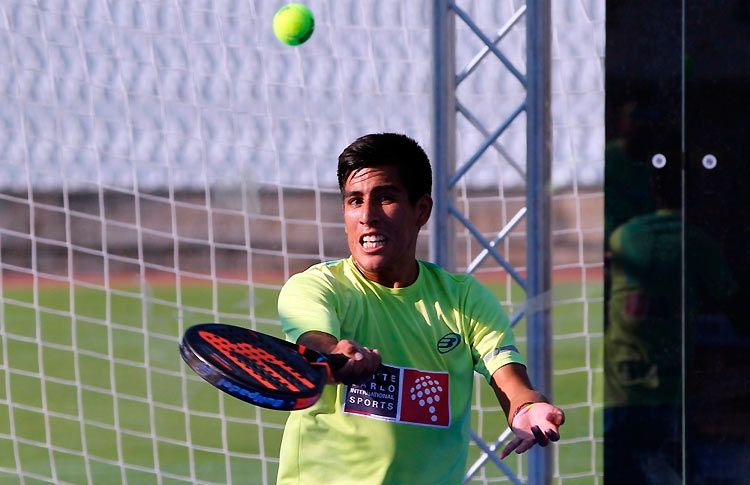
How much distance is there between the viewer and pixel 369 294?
7.86 ft

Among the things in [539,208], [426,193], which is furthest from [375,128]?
[426,193]

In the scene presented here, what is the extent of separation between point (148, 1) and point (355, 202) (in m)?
2.51

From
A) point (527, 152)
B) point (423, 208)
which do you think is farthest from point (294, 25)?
point (423, 208)

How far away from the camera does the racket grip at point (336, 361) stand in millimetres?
2088

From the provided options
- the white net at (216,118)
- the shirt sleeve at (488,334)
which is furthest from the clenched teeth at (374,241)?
the white net at (216,118)

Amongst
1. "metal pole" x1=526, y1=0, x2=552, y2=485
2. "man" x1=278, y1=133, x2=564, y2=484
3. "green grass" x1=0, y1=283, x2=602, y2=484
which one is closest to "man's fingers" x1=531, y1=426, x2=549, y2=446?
"man" x1=278, y1=133, x2=564, y2=484

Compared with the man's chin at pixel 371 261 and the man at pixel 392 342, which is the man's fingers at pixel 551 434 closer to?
the man at pixel 392 342

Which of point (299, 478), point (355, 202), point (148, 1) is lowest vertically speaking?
point (299, 478)

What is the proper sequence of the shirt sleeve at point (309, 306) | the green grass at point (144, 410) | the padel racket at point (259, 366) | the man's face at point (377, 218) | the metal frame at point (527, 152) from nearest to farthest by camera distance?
1. the padel racket at point (259, 366)
2. the shirt sleeve at point (309, 306)
3. the man's face at point (377, 218)
4. the metal frame at point (527, 152)
5. the green grass at point (144, 410)

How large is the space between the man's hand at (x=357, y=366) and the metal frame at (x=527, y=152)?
1.23 m

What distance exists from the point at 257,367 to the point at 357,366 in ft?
0.60

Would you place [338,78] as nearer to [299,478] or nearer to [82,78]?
[82,78]

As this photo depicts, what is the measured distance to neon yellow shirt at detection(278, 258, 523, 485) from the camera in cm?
232

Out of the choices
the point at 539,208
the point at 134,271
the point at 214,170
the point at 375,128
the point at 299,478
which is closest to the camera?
the point at 299,478
